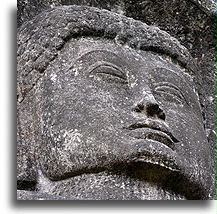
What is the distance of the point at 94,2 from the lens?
3449 mm

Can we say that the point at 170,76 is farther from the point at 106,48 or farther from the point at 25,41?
the point at 25,41

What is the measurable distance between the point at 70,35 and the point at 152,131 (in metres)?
0.54

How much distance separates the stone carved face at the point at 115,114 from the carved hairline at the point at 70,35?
0.12ft

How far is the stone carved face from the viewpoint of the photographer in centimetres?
278

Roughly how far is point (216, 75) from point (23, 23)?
87cm

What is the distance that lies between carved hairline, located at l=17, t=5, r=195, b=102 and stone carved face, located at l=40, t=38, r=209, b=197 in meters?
0.04

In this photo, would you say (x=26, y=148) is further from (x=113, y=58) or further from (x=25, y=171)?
(x=113, y=58)

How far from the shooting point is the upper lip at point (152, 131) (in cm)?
280

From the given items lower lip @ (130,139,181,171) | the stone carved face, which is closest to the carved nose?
the stone carved face

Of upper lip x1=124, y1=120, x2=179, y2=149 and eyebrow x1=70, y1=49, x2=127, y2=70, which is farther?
eyebrow x1=70, y1=49, x2=127, y2=70

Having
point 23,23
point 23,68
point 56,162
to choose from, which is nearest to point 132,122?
point 56,162

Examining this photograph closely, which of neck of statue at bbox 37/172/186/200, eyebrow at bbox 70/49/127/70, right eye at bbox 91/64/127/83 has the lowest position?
neck of statue at bbox 37/172/186/200

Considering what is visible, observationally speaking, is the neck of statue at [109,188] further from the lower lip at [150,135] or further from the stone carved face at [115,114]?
the lower lip at [150,135]

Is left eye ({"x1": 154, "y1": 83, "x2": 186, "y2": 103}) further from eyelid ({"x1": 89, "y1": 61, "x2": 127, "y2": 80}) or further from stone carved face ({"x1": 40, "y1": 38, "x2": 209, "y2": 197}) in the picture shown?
eyelid ({"x1": 89, "y1": 61, "x2": 127, "y2": 80})
